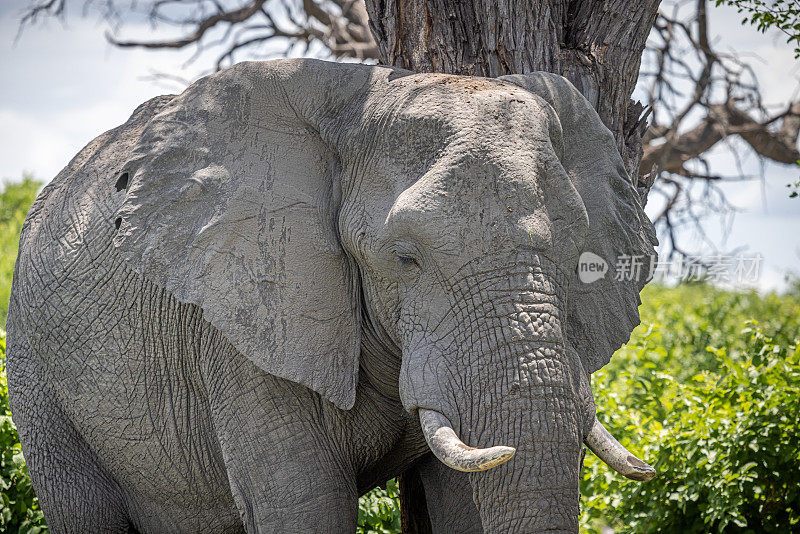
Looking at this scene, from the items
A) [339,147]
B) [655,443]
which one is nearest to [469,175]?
[339,147]

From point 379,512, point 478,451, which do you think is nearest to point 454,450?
point 478,451

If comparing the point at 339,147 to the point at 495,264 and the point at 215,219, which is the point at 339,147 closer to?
the point at 215,219

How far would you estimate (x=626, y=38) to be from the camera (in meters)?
4.18

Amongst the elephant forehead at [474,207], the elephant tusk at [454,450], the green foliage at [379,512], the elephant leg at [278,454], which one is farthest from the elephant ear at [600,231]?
the green foliage at [379,512]

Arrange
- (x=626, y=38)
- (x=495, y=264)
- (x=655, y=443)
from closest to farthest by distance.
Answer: (x=495, y=264) → (x=626, y=38) → (x=655, y=443)

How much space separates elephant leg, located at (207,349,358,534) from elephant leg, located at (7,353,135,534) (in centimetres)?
100

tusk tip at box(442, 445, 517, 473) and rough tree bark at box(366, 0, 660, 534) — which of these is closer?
tusk tip at box(442, 445, 517, 473)

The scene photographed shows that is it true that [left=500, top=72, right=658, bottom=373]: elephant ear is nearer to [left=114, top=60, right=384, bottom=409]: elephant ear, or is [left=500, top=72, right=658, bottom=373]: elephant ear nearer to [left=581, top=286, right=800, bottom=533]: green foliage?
[left=114, top=60, right=384, bottom=409]: elephant ear

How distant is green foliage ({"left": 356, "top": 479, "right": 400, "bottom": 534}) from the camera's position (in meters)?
4.98

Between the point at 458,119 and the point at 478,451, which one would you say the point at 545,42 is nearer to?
the point at 458,119

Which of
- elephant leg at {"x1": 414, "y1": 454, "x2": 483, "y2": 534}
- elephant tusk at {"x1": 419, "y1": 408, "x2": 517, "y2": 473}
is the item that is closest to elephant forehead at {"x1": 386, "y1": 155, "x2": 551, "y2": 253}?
elephant tusk at {"x1": 419, "y1": 408, "x2": 517, "y2": 473}

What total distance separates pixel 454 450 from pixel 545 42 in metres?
2.18

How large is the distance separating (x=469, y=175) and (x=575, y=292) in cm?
62

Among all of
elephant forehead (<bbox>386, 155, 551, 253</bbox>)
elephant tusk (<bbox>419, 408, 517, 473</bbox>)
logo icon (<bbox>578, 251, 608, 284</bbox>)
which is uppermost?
elephant forehead (<bbox>386, 155, 551, 253</bbox>)
